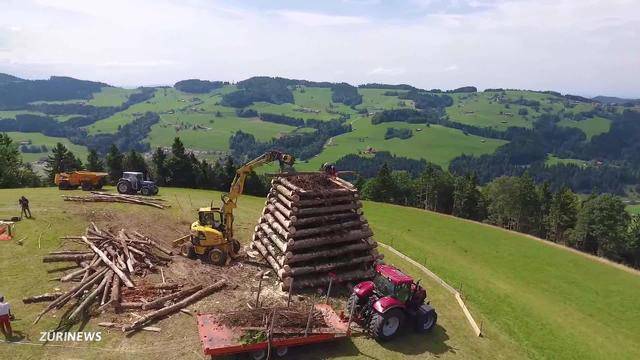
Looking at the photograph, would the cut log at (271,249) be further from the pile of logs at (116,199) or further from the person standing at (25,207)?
the person standing at (25,207)

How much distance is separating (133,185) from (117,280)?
82.1 ft

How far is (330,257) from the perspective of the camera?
26.1 meters

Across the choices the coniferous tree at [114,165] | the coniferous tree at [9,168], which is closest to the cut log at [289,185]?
the coniferous tree at [114,165]

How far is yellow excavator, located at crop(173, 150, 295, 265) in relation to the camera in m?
26.5

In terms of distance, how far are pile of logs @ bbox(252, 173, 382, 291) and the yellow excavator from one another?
2241 millimetres

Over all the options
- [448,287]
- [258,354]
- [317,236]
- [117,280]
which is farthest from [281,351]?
[448,287]

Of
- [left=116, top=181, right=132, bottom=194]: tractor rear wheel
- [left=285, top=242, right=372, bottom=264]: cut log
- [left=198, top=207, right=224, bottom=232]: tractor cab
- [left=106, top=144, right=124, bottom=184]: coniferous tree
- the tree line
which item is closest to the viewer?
[left=285, top=242, right=372, bottom=264]: cut log

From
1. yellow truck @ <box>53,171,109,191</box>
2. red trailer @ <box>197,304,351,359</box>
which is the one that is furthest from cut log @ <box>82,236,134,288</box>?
yellow truck @ <box>53,171,109,191</box>

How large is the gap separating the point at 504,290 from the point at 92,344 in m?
26.6

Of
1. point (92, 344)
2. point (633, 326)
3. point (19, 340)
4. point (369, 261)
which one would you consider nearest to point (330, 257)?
point (369, 261)

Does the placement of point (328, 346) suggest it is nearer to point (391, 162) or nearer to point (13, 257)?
point (13, 257)

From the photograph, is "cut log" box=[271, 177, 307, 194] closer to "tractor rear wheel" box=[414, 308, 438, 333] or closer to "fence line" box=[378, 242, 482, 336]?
"tractor rear wheel" box=[414, 308, 438, 333]

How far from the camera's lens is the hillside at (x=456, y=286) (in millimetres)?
18797

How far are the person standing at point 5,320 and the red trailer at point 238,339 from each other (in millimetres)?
7359
